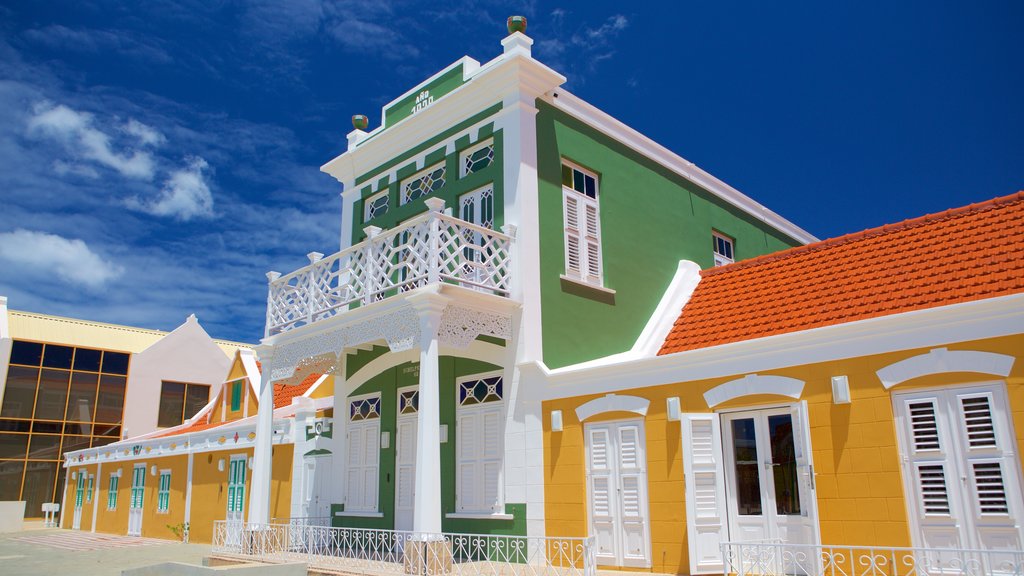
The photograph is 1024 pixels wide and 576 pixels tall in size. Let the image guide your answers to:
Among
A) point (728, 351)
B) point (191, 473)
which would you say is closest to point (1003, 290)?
point (728, 351)

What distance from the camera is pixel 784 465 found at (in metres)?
8.62

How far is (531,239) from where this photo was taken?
11633 millimetres

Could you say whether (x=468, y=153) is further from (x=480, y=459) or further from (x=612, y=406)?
(x=612, y=406)

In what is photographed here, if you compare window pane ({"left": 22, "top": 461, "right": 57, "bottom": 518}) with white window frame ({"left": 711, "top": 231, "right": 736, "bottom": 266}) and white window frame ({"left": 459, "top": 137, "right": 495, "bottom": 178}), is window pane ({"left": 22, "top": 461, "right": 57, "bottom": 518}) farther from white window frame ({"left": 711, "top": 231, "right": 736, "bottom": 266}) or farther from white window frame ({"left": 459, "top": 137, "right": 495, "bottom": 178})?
white window frame ({"left": 711, "top": 231, "right": 736, "bottom": 266})

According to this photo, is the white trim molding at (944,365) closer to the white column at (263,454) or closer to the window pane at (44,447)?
the white column at (263,454)

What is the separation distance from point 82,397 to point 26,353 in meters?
2.56

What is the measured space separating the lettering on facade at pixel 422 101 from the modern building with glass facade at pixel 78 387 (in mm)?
22385

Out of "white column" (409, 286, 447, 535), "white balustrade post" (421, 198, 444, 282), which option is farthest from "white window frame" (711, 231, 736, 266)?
"white column" (409, 286, 447, 535)

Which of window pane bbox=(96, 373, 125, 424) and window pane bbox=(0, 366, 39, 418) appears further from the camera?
window pane bbox=(96, 373, 125, 424)

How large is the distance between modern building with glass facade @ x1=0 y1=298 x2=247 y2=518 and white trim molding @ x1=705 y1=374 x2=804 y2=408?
2796 cm

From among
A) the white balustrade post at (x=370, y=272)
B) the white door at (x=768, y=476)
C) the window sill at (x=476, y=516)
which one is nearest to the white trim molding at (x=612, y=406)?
the white door at (x=768, y=476)

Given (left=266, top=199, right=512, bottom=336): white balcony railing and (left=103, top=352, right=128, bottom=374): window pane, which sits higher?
(left=103, top=352, right=128, bottom=374): window pane

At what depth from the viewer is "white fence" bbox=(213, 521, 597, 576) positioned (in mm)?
9250

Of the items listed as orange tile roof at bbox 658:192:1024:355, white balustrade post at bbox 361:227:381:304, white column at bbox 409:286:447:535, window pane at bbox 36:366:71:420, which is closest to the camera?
orange tile roof at bbox 658:192:1024:355
